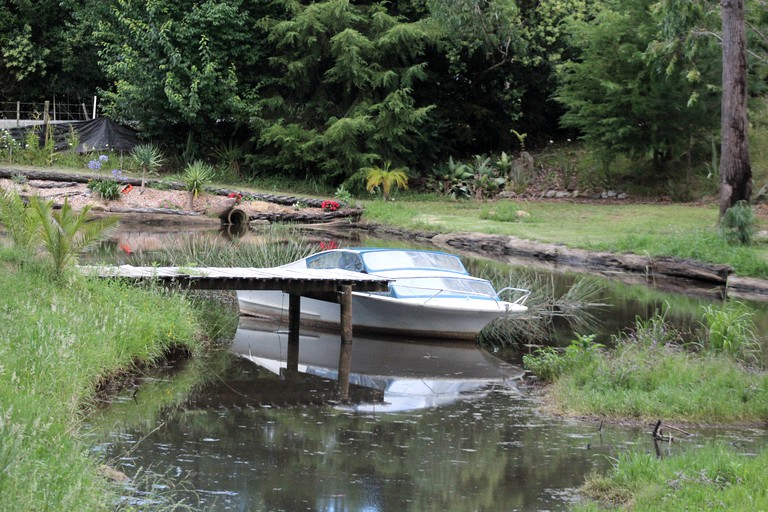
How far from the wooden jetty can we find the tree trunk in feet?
40.1

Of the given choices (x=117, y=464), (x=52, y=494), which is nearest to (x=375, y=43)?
(x=117, y=464)

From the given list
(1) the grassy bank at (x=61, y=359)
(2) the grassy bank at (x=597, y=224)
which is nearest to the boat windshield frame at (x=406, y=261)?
(1) the grassy bank at (x=61, y=359)

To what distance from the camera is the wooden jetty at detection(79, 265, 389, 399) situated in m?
13.6

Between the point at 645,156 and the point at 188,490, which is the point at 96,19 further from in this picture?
the point at 188,490

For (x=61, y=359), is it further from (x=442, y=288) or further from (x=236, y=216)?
(x=236, y=216)

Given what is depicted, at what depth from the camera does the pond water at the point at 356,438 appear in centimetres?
780

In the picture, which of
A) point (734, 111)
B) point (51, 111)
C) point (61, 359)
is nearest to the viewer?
point (61, 359)

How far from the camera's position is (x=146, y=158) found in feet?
123

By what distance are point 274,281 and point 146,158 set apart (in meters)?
25.1

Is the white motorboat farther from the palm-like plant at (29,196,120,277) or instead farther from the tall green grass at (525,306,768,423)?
the palm-like plant at (29,196,120,277)

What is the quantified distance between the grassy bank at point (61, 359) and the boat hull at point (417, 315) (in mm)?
2809

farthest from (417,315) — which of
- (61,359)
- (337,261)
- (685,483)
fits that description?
(685,483)

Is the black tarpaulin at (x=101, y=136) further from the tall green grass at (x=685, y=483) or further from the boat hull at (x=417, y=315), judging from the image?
the tall green grass at (x=685, y=483)

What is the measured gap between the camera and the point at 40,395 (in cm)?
756
